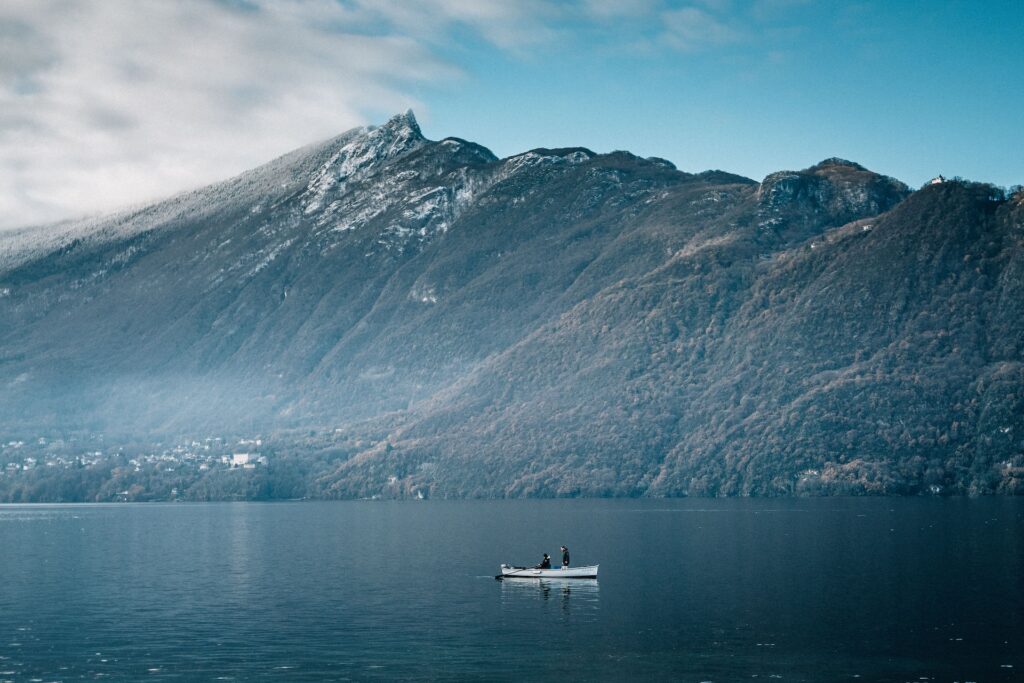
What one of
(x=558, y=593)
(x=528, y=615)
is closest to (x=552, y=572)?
(x=558, y=593)

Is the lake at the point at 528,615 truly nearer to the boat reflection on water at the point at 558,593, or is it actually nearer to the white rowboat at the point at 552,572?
the boat reflection on water at the point at 558,593

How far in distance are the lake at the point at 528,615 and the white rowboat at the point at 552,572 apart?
5.12ft

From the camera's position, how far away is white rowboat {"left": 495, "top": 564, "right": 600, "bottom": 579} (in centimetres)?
13712

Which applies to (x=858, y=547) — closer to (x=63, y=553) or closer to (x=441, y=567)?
(x=441, y=567)

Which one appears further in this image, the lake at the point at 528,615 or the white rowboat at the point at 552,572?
the white rowboat at the point at 552,572

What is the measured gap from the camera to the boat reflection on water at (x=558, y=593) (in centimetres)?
11931

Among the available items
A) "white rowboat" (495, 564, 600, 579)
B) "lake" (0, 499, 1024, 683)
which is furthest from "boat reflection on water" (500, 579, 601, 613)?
"white rowboat" (495, 564, 600, 579)

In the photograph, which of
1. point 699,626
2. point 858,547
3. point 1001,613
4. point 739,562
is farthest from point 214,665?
point 858,547

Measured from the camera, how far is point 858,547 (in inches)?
6649

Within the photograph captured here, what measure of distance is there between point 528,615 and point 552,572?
25.3 meters

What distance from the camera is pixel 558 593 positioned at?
129250 millimetres

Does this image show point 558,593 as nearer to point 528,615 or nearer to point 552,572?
Result: point 552,572

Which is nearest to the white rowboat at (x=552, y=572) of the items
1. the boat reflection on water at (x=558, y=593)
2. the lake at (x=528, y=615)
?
the boat reflection on water at (x=558, y=593)

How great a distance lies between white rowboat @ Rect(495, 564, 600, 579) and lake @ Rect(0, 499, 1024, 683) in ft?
5.12
